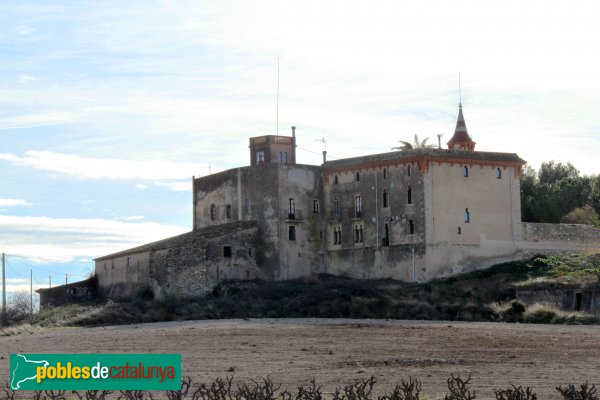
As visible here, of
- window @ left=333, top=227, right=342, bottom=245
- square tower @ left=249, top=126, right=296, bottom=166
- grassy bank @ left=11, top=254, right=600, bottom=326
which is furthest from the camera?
square tower @ left=249, top=126, right=296, bottom=166

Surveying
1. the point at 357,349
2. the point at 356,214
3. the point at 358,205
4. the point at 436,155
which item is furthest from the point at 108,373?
the point at 358,205

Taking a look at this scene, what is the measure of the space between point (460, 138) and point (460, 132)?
0.65 m

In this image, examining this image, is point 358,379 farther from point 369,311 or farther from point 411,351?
point 369,311

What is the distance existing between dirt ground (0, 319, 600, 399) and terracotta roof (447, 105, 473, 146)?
82.4 ft

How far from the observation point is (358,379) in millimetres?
30438

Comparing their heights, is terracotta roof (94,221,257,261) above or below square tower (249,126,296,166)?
below

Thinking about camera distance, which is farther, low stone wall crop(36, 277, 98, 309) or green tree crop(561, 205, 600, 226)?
green tree crop(561, 205, 600, 226)

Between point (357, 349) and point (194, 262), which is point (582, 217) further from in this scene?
point (357, 349)

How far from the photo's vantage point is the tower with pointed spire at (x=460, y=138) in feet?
251

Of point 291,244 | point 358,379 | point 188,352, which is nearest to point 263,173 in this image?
point 291,244

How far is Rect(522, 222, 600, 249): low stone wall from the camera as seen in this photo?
68.9m

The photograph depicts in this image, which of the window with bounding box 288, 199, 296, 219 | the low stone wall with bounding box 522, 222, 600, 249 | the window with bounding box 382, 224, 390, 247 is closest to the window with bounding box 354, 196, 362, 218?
the window with bounding box 382, 224, 390, 247

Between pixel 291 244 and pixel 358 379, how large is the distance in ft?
134

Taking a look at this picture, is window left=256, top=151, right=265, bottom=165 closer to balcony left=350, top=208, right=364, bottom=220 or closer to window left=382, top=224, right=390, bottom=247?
balcony left=350, top=208, right=364, bottom=220
